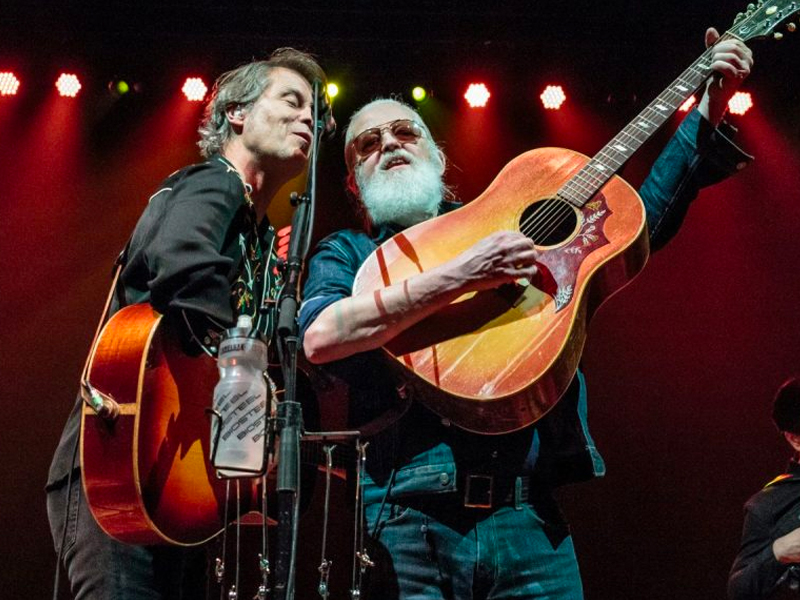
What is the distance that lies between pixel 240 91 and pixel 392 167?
63 centimetres

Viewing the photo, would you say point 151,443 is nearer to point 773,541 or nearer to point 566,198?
point 566,198

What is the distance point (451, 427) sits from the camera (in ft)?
7.88

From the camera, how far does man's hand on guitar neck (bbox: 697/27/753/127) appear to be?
8.73 feet

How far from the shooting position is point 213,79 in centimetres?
579

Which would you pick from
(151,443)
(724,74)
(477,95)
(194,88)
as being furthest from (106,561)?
(477,95)

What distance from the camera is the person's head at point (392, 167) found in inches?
118

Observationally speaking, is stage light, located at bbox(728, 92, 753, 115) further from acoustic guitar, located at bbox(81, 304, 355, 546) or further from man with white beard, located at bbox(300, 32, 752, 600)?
acoustic guitar, located at bbox(81, 304, 355, 546)

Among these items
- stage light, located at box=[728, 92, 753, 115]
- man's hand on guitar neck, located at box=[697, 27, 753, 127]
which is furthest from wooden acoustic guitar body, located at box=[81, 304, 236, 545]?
stage light, located at box=[728, 92, 753, 115]

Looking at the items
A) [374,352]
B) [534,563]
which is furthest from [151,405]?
[534,563]

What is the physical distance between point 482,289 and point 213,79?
400 cm

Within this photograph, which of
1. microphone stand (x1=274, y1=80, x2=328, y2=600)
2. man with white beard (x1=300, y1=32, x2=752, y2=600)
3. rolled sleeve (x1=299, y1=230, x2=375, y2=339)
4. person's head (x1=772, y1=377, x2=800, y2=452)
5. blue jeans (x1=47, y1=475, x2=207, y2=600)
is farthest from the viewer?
person's head (x1=772, y1=377, x2=800, y2=452)

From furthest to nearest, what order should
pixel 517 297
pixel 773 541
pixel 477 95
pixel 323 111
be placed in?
pixel 477 95 < pixel 773 541 < pixel 323 111 < pixel 517 297

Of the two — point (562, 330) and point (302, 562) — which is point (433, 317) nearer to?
point (562, 330)

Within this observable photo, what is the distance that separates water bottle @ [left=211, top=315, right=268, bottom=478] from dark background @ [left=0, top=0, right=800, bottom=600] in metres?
3.86
